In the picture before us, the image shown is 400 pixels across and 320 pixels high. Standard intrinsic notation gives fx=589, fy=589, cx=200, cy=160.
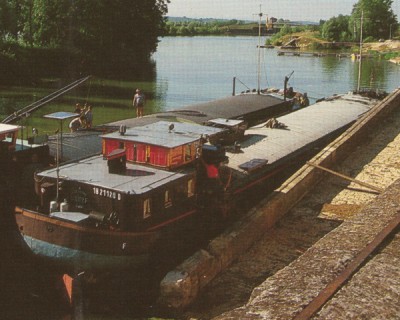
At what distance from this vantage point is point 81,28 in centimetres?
6838

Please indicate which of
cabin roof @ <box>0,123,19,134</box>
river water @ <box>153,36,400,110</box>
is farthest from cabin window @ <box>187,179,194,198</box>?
river water @ <box>153,36,400,110</box>

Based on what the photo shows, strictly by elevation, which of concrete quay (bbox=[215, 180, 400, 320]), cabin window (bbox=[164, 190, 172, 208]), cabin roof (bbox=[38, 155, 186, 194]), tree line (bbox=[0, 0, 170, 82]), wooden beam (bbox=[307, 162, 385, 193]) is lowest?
wooden beam (bbox=[307, 162, 385, 193])

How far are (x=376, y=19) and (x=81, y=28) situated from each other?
106 metres

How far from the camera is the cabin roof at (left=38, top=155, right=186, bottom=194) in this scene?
48.5 feet

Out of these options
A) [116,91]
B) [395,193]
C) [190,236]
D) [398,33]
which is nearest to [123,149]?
[190,236]

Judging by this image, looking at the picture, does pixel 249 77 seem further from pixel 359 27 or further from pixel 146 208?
pixel 359 27

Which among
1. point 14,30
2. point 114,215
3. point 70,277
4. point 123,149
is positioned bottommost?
point 70,277

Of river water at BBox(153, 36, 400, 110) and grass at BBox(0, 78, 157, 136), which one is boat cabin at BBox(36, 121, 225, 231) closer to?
grass at BBox(0, 78, 157, 136)

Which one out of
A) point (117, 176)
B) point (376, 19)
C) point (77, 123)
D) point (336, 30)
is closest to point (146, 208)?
point (117, 176)

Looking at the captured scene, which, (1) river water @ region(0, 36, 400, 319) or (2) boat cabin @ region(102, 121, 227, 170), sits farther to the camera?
(1) river water @ region(0, 36, 400, 319)

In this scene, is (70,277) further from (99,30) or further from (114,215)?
(99,30)

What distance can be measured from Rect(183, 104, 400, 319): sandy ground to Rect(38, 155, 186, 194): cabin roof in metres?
2.99

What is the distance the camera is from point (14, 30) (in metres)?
67.1

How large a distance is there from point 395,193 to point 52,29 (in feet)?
195
